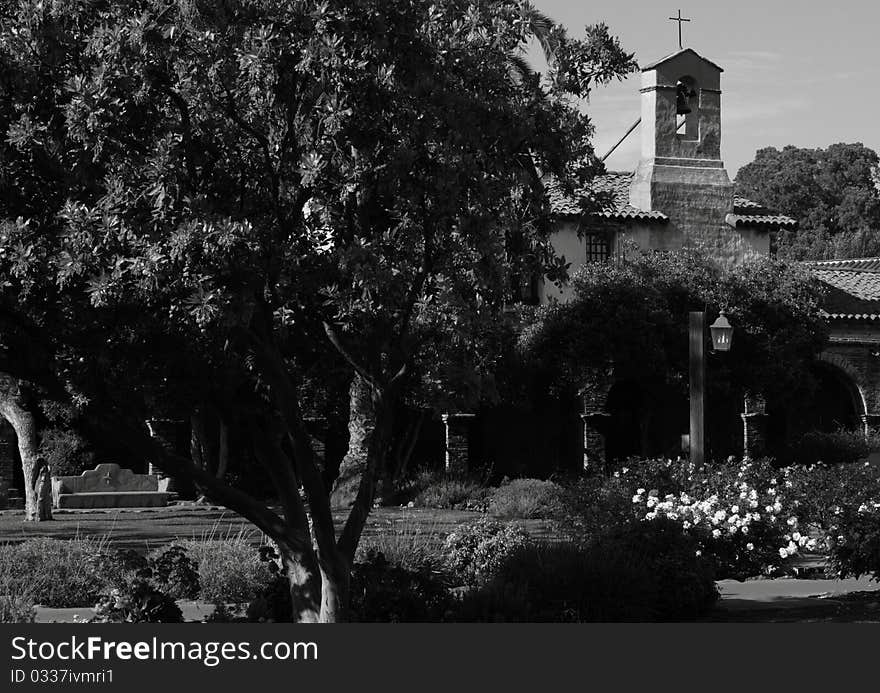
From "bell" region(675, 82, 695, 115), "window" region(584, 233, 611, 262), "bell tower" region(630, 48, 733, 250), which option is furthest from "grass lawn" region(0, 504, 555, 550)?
"bell" region(675, 82, 695, 115)

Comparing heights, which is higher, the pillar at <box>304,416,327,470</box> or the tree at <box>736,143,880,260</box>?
the tree at <box>736,143,880,260</box>

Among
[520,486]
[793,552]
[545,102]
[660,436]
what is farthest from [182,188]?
[660,436]

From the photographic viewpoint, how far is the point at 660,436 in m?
34.2

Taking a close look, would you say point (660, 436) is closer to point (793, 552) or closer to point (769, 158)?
point (793, 552)

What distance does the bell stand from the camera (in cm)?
3522

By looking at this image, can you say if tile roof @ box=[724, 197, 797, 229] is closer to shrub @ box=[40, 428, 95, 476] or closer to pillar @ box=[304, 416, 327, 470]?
pillar @ box=[304, 416, 327, 470]

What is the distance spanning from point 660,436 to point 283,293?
24969 millimetres

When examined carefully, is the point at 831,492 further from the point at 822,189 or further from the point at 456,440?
the point at 822,189

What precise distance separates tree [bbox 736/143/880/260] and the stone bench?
138ft

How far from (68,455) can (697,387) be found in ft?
53.4

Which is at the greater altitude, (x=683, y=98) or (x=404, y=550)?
(x=683, y=98)

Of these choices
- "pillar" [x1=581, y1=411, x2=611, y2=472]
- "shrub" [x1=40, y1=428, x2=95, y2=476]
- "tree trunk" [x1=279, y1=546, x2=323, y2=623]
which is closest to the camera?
"tree trunk" [x1=279, y1=546, x2=323, y2=623]

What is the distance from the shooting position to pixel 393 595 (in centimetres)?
1152

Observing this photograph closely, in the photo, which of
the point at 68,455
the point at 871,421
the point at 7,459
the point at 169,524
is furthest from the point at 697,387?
the point at 871,421
